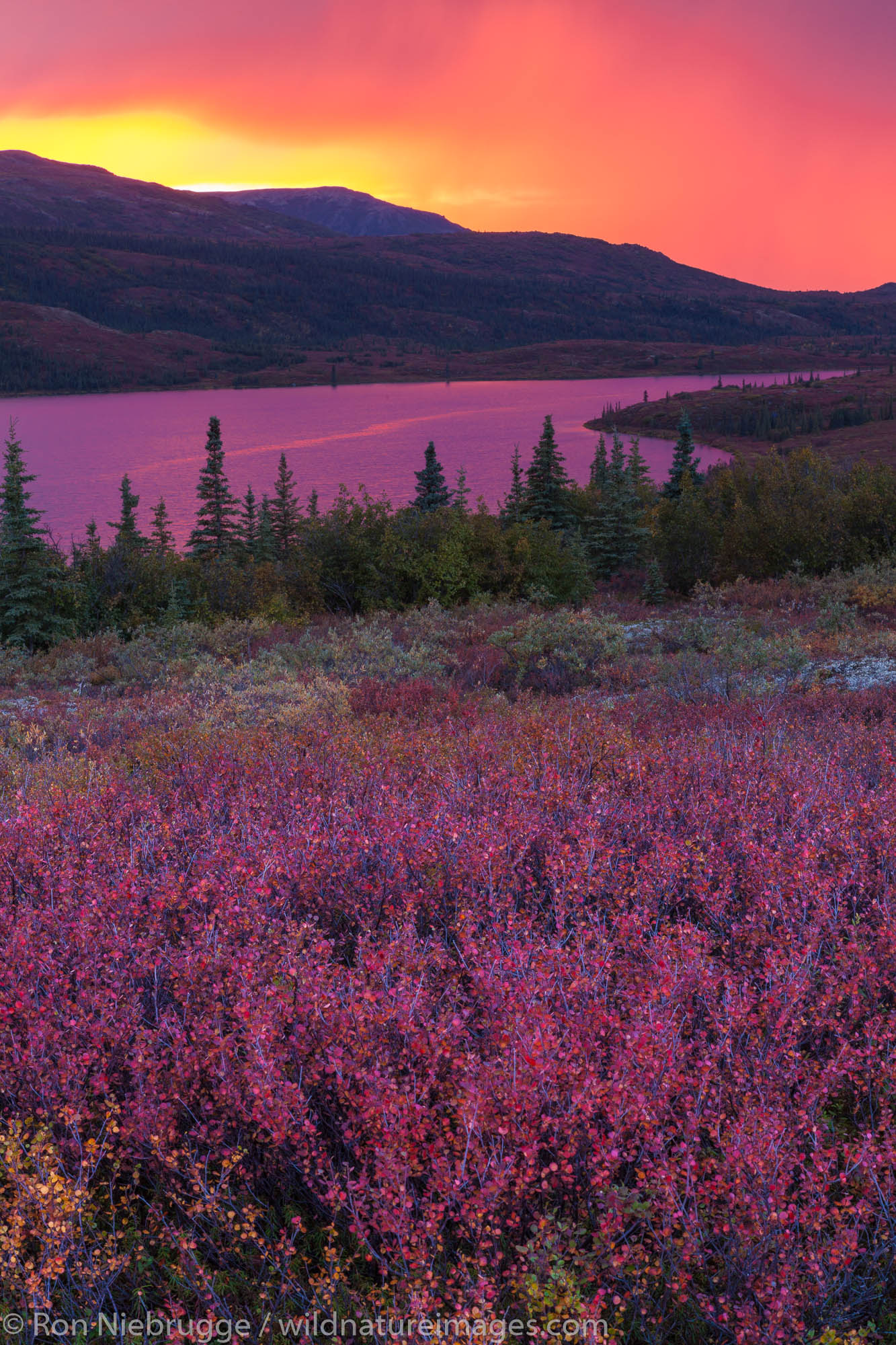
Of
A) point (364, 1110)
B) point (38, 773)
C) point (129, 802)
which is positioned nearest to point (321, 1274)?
point (364, 1110)

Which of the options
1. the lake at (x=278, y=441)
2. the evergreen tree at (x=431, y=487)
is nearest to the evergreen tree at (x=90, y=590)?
the evergreen tree at (x=431, y=487)

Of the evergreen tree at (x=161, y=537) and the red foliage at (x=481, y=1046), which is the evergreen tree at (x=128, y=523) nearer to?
the evergreen tree at (x=161, y=537)

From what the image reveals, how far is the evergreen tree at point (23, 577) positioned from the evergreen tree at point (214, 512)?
18112mm

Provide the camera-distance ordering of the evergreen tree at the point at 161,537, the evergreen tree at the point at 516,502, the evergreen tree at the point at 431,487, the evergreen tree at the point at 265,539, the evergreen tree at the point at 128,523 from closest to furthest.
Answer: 1. the evergreen tree at the point at 161,537
2. the evergreen tree at the point at 128,523
3. the evergreen tree at the point at 431,487
4. the evergreen tree at the point at 516,502
5. the evergreen tree at the point at 265,539

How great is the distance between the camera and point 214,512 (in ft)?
165

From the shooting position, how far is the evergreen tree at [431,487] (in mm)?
46094

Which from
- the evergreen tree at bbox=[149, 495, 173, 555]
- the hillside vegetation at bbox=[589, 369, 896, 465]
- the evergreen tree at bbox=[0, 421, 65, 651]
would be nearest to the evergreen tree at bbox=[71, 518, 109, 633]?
the evergreen tree at bbox=[0, 421, 65, 651]

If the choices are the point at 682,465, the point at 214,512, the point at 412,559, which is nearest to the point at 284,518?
the point at 214,512

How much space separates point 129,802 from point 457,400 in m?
162

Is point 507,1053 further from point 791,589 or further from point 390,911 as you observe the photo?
point 791,589

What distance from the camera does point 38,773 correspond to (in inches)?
278

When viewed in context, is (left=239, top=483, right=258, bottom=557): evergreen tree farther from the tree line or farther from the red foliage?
the red foliage

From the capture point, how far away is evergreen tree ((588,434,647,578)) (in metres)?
49.6

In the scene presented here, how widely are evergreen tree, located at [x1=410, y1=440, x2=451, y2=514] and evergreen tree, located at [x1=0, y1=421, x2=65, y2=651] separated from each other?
67.3 feet
